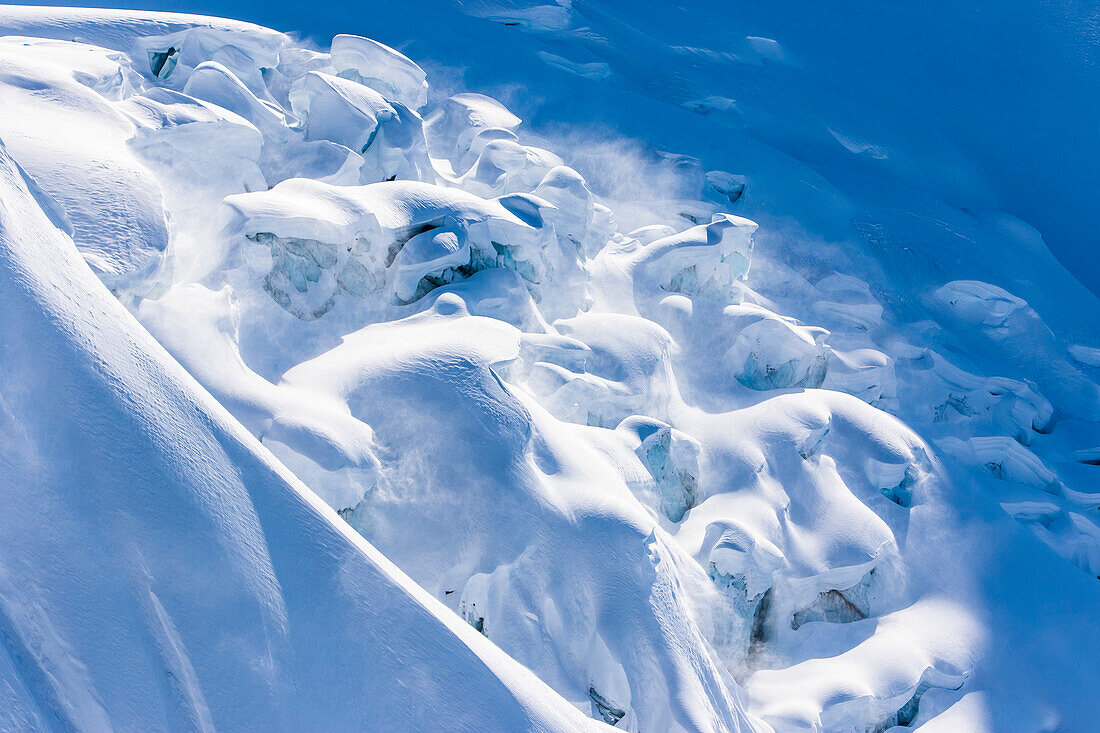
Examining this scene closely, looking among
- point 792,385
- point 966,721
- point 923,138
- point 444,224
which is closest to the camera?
point 966,721

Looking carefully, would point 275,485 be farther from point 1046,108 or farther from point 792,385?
point 1046,108

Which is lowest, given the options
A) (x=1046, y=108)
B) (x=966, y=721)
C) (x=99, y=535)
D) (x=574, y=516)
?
(x=966, y=721)

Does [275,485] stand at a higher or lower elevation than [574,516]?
higher

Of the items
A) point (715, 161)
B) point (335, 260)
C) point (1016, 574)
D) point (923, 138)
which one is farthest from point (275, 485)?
point (923, 138)

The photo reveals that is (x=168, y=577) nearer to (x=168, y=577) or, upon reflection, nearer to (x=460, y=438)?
(x=168, y=577)

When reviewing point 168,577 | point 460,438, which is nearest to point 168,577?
point 168,577
